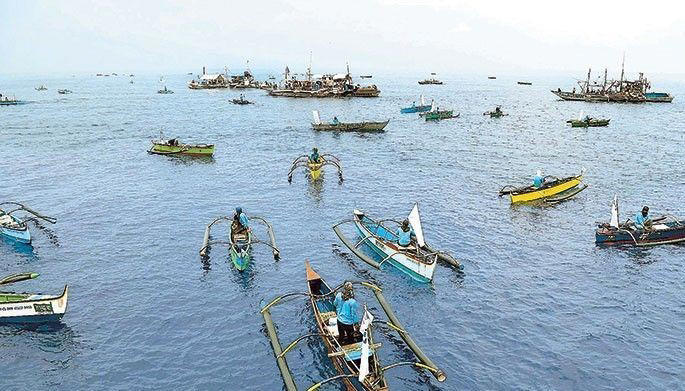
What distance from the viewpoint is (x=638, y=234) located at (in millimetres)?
38188

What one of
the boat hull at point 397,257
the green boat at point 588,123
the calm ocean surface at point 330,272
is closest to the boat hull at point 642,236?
the calm ocean surface at point 330,272

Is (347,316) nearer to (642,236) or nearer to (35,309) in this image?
(35,309)

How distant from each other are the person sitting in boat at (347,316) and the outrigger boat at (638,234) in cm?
2538

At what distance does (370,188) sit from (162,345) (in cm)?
3407

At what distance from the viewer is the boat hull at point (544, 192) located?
48938mm

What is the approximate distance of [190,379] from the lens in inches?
936

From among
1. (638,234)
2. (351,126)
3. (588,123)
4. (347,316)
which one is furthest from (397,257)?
(588,123)

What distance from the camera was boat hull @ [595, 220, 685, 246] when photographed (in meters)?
38.1

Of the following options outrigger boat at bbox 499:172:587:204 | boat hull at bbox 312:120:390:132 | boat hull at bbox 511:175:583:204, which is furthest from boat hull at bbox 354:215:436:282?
boat hull at bbox 312:120:390:132

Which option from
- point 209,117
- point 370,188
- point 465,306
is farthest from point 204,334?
point 209,117

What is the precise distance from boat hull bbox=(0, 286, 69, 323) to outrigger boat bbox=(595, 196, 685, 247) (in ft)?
128

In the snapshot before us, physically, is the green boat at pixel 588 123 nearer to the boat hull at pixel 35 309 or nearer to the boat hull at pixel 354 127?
the boat hull at pixel 354 127

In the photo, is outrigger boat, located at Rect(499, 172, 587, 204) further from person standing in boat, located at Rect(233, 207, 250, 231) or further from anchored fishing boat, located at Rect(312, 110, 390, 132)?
anchored fishing boat, located at Rect(312, 110, 390, 132)

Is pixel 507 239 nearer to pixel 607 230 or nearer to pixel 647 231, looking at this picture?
pixel 607 230
